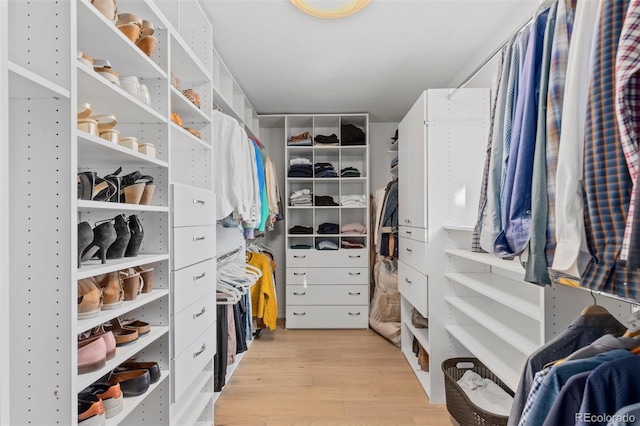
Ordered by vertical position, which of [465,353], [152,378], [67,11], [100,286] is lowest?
[465,353]

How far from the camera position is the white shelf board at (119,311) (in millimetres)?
983

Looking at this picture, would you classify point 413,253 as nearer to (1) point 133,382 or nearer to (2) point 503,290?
(2) point 503,290

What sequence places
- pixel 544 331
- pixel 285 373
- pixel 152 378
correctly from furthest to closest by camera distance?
pixel 285 373, pixel 152 378, pixel 544 331

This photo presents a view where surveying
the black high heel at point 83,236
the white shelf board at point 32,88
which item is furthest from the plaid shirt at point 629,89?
the black high heel at point 83,236

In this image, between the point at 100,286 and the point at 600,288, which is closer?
the point at 600,288

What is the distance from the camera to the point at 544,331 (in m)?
1.17

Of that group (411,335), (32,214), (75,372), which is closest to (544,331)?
(75,372)

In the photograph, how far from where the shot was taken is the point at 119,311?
1132 mm

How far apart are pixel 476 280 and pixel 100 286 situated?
1.86 meters

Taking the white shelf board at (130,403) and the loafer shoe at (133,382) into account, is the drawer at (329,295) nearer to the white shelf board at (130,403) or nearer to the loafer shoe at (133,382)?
the white shelf board at (130,403)

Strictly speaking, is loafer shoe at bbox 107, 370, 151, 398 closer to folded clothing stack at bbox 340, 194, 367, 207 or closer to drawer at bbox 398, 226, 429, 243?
drawer at bbox 398, 226, 429, 243

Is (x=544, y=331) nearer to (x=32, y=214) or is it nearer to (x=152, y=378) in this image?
(x=152, y=378)

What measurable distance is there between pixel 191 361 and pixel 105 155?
0.96m

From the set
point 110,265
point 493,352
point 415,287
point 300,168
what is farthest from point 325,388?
point 300,168
